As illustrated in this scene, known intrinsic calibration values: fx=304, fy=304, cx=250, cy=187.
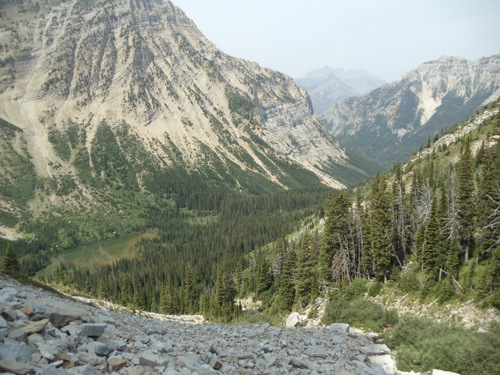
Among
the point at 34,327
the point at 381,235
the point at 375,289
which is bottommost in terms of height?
the point at 375,289

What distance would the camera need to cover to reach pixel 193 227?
199750mm

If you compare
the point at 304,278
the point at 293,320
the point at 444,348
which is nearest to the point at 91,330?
the point at 444,348

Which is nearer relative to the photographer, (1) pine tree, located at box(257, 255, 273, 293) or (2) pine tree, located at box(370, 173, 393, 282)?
(2) pine tree, located at box(370, 173, 393, 282)

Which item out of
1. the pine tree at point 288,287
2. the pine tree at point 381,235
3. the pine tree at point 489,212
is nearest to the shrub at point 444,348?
the pine tree at point 489,212

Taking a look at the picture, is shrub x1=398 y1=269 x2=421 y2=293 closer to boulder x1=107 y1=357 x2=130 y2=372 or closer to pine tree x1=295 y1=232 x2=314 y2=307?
pine tree x1=295 y1=232 x2=314 y2=307

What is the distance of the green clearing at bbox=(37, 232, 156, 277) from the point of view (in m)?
152

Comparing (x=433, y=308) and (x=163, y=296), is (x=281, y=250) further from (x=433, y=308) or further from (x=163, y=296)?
(x=433, y=308)

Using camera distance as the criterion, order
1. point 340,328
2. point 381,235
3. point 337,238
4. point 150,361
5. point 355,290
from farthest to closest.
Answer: point 337,238
point 381,235
point 355,290
point 340,328
point 150,361

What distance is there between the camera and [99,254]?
166500 millimetres

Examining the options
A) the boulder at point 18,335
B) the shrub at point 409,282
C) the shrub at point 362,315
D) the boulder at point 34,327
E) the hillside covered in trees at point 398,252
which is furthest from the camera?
the shrub at point 409,282

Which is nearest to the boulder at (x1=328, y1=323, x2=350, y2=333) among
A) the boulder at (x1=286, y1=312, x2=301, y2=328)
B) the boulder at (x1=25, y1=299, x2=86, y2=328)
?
the boulder at (x1=286, y1=312, x2=301, y2=328)

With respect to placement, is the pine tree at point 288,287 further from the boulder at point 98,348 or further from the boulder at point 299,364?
the boulder at point 98,348

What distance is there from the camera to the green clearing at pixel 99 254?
152 meters

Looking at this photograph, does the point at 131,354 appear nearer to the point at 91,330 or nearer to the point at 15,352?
the point at 91,330
